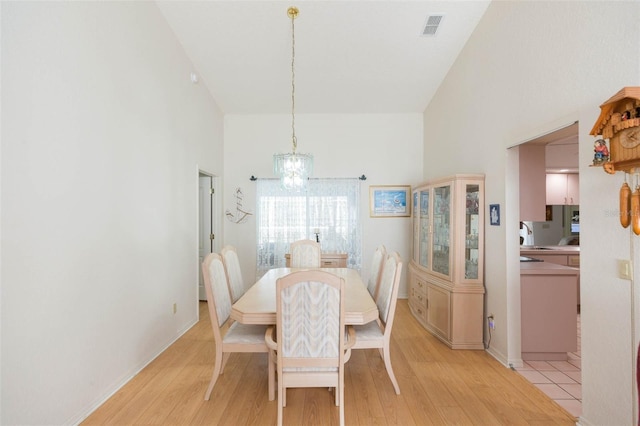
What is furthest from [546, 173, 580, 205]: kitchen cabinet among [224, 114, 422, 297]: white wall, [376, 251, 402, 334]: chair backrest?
[376, 251, 402, 334]: chair backrest

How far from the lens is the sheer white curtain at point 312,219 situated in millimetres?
4766

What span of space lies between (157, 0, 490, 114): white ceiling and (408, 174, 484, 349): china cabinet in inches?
64.4

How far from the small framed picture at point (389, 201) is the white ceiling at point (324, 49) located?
1.32 meters

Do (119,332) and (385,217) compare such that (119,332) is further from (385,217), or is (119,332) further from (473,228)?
(385,217)

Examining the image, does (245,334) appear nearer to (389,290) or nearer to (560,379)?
(389,290)

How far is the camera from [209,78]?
13.0ft

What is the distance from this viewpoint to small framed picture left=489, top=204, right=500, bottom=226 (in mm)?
2754

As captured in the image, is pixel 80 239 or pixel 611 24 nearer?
pixel 611 24

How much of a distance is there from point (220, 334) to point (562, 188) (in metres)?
5.19

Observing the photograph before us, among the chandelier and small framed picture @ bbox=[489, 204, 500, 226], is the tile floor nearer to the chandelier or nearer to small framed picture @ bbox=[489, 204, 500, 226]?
small framed picture @ bbox=[489, 204, 500, 226]

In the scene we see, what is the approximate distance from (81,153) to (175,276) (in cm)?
171

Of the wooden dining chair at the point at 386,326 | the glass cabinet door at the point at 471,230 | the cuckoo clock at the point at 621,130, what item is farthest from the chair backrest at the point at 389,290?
the cuckoo clock at the point at 621,130

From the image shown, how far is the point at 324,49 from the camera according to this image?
344 cm

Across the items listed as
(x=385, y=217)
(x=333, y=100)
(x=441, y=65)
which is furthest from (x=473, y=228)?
(x=333, y=100)
